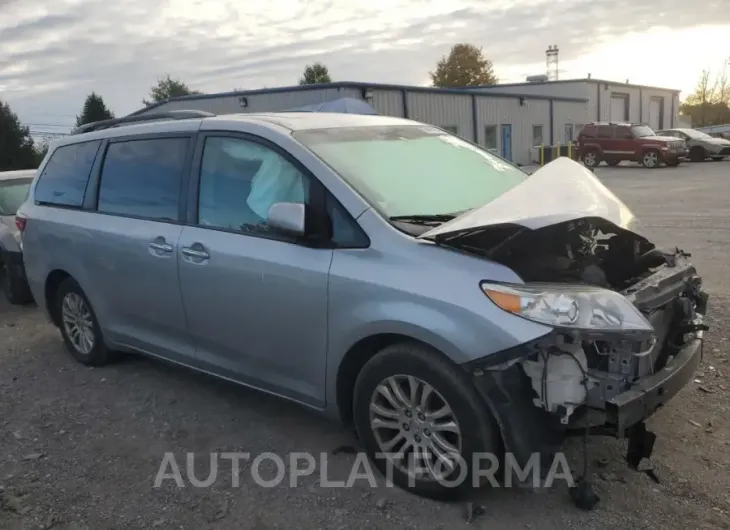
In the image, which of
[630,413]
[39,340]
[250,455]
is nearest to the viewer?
[630,413]

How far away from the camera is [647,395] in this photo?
2.87 meters

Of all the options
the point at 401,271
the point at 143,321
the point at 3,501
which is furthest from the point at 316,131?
the point at 3,501

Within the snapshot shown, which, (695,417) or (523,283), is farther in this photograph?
(695,417)

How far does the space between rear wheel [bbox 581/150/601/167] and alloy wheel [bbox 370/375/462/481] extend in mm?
27598

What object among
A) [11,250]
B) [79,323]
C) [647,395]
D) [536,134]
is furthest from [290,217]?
[536,134]

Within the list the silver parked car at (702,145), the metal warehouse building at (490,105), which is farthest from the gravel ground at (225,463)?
the silver parked car at (702,145)

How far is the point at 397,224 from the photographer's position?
3.28 metres

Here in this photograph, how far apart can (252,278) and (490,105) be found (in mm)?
29923

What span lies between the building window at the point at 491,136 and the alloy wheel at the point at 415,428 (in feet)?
98.3

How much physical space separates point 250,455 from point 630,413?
2.02 metres

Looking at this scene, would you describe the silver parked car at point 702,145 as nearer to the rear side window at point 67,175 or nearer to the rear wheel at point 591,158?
the rear wheel at point 591,158

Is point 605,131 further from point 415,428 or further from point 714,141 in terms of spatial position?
point 415,428

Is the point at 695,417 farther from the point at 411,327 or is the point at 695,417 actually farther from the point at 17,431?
the point at 17,431

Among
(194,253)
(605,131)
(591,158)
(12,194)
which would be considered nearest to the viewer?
(194,253)
